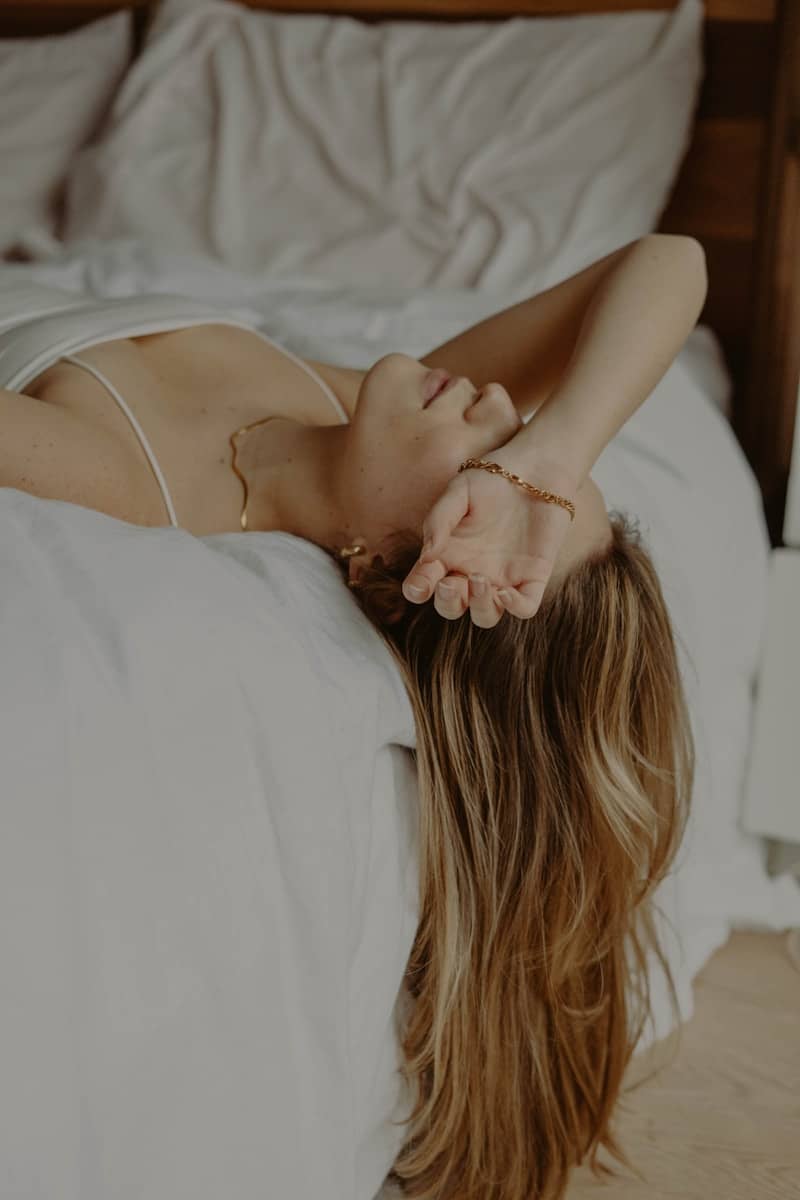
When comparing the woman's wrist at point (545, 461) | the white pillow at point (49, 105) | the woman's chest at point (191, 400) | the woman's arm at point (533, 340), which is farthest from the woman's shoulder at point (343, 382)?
the white pillow at point (49, 105)

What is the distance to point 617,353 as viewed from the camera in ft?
3.71

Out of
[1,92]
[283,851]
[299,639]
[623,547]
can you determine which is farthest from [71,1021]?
[1,92]

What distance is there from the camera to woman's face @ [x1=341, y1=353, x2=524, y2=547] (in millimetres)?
1031

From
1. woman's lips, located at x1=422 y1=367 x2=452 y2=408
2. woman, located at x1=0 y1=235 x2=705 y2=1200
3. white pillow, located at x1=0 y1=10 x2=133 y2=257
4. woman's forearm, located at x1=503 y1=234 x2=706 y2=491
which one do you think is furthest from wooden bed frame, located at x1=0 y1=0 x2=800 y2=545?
woman's lips, located at x1=422 y1=367 x2=452 y2=408

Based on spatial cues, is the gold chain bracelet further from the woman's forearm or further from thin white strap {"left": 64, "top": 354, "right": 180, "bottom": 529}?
thin white strap {"left": 64, "top": 354, "right": 180, "bottom": 529}

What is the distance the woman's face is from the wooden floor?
628mm

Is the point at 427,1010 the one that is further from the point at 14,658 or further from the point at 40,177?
the point at 40,177

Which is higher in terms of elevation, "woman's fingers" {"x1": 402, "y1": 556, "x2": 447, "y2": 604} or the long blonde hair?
"woman's fingers" {"x1": 402, "y1": 556, "x2": 447, "y2": 604}

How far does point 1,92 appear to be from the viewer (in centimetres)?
226

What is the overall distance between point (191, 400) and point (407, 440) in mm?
306

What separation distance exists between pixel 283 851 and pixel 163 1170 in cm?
19

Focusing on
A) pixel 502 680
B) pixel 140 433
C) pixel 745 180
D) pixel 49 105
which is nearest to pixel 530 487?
pixel 502 680

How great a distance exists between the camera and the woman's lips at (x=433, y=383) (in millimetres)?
1073

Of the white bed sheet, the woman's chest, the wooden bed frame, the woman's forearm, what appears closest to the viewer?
the white bed sheet
